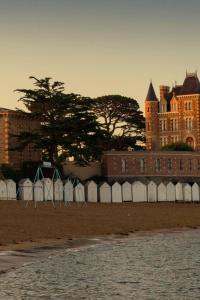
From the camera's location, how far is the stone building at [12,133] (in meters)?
82.7

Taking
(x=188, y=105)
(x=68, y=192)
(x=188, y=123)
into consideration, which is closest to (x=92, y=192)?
(x=68, y=192)

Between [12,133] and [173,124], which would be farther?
[173,124]

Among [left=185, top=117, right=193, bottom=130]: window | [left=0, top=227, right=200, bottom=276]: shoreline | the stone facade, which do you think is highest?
[left=185, top=117, right=193, bottom=130]: window

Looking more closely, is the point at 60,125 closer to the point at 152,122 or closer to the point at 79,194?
the point at 79,194

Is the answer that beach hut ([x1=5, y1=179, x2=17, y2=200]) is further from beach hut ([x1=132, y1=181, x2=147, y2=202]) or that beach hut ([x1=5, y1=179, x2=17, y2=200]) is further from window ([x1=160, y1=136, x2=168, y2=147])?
window ([x1=160, y1=136, x2=168, y2=147])

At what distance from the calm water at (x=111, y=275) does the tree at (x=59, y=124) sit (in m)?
44.8

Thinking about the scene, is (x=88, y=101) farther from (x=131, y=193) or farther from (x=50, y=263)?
(x=50, y=263)

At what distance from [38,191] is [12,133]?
32.4 m

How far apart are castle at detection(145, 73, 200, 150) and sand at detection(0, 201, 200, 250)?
280 ft

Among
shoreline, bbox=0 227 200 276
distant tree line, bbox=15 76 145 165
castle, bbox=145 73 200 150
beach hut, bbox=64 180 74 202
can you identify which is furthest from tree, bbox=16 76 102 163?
castle, bbox=145 73 200 150

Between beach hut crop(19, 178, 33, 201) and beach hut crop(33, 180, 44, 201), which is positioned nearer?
beach hut crop(33, 180, 44, 201)

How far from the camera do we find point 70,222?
118ft

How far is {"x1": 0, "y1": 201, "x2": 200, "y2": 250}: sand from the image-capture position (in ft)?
92.6

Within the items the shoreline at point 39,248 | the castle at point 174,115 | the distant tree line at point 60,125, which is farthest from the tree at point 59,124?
the castle at point 174,115
